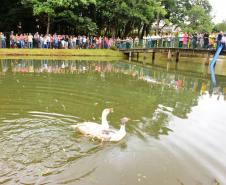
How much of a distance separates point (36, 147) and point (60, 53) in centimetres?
2541

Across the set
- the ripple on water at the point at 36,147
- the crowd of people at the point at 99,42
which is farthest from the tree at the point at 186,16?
the ripple on water at the point at 36,147

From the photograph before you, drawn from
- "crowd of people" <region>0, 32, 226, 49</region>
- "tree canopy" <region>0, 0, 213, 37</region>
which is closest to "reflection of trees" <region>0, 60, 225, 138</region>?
"crowd of people" <region>0, 32, 226, 49</region>

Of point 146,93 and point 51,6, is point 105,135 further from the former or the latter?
point 51,6

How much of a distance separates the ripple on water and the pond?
2 centimetres

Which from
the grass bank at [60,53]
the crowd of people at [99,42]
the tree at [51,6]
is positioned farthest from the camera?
the tree at [51,6]

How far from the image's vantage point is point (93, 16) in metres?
41.1

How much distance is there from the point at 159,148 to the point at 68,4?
91.0 feet

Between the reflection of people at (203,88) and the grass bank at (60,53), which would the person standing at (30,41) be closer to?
the grass bank at (60,53)

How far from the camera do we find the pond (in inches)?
270

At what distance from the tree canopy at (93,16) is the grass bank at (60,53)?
3.80 m

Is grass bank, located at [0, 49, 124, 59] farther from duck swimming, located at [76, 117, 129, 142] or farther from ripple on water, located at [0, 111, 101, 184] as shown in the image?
duck swimming, located at [76, 117, 129, 142]

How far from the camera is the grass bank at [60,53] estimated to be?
100ft

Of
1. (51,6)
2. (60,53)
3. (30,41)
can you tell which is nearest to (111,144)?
(60,53)

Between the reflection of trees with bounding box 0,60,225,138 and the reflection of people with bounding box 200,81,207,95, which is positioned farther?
the reflection of people with bounding box 200,81,207,95
